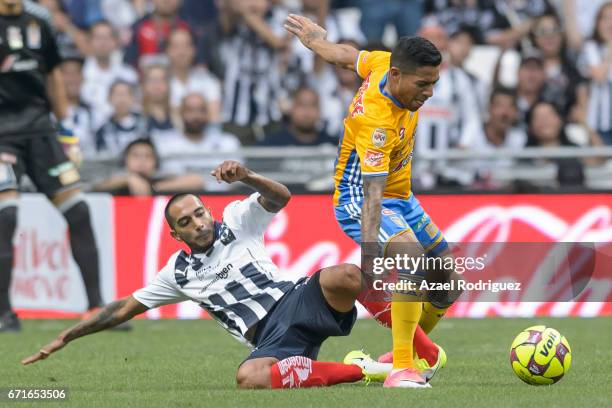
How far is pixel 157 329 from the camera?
11.3 meters

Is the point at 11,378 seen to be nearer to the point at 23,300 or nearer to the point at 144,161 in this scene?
the point at 23,300

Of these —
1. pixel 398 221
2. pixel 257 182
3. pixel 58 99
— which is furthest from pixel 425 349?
pixel 58 99

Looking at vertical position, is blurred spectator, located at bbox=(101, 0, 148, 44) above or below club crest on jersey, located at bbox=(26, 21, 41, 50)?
above

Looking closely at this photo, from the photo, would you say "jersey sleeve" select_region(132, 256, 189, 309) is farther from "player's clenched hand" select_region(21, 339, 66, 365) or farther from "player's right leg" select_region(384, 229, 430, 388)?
"player's right leg" select_region(384, 229, 430, 388)

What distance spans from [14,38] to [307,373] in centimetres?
→ 505

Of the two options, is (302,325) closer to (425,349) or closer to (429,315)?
(425,349)

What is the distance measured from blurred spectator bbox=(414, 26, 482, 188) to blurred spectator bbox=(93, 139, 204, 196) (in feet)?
8.80

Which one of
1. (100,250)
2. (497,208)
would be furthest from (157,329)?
(497,208)

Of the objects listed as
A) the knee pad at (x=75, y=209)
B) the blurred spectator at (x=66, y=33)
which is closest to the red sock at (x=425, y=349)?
the knee pad at (x=75, y=209)

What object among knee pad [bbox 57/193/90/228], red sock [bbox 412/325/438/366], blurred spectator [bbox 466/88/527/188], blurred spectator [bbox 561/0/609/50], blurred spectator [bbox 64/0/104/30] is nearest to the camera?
red sock [bbox 412/325/438/366]

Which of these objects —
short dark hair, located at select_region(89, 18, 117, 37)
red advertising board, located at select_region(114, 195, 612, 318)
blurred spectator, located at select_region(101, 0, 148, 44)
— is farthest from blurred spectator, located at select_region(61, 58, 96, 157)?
red advertising board, located at select_region(114, 195, 612, 318)

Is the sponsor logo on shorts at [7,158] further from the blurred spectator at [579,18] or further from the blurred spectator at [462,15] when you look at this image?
the blurred spectator at [579,18]

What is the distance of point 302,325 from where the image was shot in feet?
23.6

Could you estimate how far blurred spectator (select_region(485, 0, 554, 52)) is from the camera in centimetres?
1606
